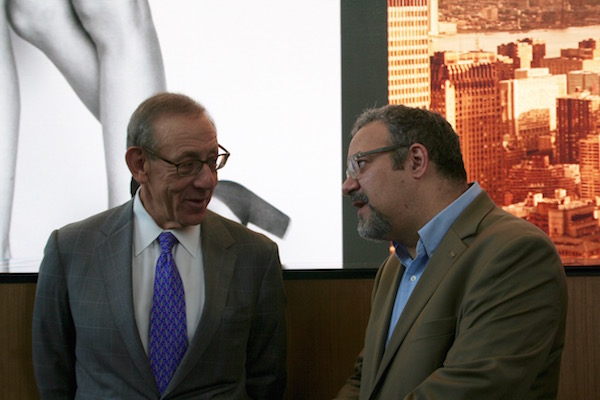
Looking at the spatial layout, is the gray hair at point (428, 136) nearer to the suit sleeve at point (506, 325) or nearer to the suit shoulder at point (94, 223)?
the suit sleeve at point (506, 325)

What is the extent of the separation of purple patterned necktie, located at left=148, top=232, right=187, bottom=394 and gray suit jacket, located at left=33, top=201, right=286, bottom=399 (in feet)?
0.11

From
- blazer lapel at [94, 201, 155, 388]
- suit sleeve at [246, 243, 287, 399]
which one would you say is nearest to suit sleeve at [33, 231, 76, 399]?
blazer lapel at [94, 201, 155, 388]

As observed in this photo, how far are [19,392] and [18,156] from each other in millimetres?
828

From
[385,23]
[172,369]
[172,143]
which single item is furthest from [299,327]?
[385,23]

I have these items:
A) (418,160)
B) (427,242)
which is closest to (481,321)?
(427,242)

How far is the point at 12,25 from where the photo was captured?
262 centimetres

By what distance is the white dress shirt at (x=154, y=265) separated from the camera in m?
1.91

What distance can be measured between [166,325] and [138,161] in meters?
0.44

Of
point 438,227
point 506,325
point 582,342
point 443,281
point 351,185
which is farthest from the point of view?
point 582,342

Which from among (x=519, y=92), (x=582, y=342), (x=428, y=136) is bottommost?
(x=582, y=342)

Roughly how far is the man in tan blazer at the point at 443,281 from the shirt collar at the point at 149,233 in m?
0.44

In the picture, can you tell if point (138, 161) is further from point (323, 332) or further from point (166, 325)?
point (323, 332)

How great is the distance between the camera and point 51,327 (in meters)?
1.94

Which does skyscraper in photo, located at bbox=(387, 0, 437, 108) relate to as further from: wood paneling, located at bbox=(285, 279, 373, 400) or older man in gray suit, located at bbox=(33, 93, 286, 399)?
older man in gray suit, located at bbox=(33, 93, 286, 399)
